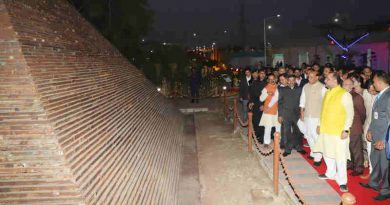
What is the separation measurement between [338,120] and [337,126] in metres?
0.10

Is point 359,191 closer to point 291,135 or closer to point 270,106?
point 291,135

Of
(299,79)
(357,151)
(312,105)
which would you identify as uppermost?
(299,79)

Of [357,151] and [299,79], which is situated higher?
[299,79]

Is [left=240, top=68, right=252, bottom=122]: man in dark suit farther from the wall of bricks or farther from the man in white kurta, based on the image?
the man in white kurta

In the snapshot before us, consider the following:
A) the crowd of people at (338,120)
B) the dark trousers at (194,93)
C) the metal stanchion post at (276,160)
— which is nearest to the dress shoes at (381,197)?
the crowd of people at (338,120)

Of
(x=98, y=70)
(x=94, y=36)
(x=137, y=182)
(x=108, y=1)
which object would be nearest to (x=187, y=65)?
(x=108, y=1)

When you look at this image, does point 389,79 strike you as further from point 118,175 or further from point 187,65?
point 187,65

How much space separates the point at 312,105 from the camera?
252 inches

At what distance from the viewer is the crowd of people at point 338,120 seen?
501 centimetres

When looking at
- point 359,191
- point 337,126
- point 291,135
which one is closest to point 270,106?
point 291,135

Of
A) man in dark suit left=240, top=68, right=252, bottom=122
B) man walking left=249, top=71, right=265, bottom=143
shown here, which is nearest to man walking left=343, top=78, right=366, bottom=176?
man walking left=249, top=71, right=265, bottom=143

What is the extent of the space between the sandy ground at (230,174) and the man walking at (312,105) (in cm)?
125

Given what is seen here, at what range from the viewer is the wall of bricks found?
317cm

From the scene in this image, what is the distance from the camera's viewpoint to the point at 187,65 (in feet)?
94.6
